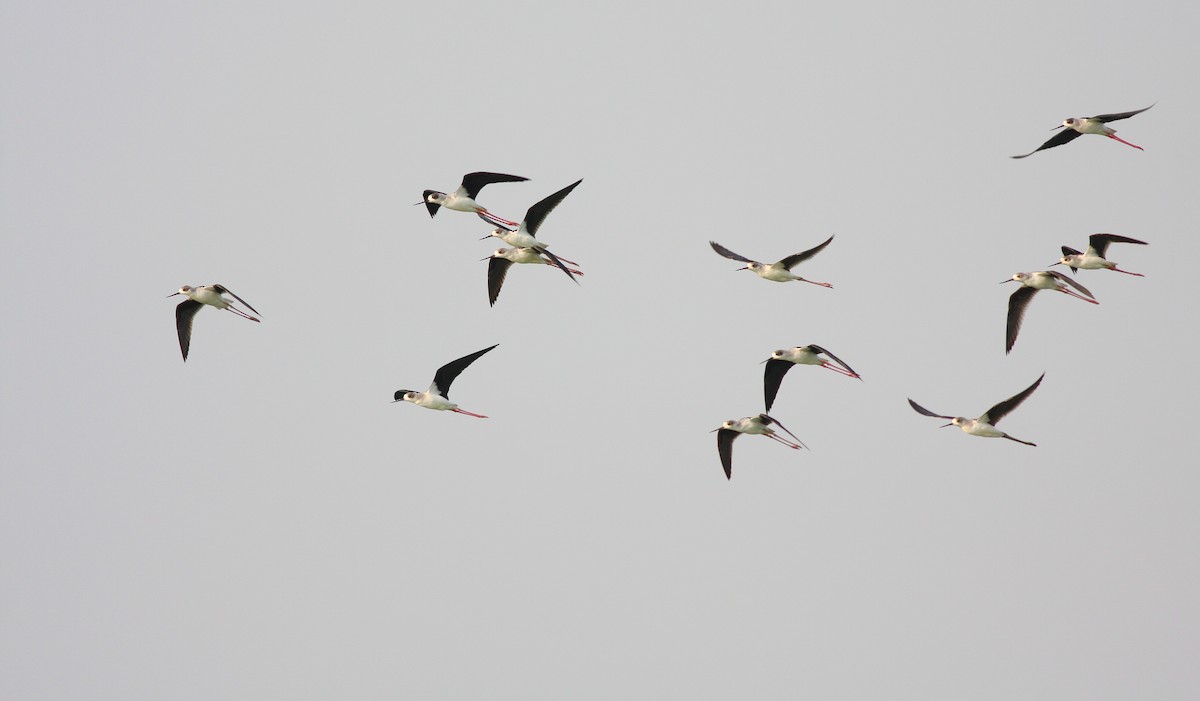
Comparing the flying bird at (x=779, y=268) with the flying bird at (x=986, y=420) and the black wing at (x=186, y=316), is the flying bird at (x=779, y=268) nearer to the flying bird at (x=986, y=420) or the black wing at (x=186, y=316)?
the flying bird at (x=986, y=420)

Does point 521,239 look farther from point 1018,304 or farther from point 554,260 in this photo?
point 1018,304

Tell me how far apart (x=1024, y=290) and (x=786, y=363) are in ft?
12.3

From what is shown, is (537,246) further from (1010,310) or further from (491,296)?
(1010,310)

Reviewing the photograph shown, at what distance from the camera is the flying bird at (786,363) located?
22.3 m

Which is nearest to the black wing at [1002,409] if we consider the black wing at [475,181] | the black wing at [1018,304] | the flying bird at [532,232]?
the black wing at [1018,304]

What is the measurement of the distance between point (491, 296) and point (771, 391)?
4470mm

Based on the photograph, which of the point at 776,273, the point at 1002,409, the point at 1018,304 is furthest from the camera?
the point at 1018,304

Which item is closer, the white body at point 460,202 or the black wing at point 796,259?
the black wing at point 796,259

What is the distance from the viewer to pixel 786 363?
23.2 m

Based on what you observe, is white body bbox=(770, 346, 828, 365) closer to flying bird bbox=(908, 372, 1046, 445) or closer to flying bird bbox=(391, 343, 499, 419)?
flying bird bbox=(908, 372, 1046, 445)

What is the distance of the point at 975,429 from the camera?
21.7 metres

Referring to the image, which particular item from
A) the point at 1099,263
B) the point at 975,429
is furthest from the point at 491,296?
the point at 1099,263

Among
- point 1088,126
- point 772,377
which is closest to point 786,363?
point 772,377

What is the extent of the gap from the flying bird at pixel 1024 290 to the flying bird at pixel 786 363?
8.82ft
